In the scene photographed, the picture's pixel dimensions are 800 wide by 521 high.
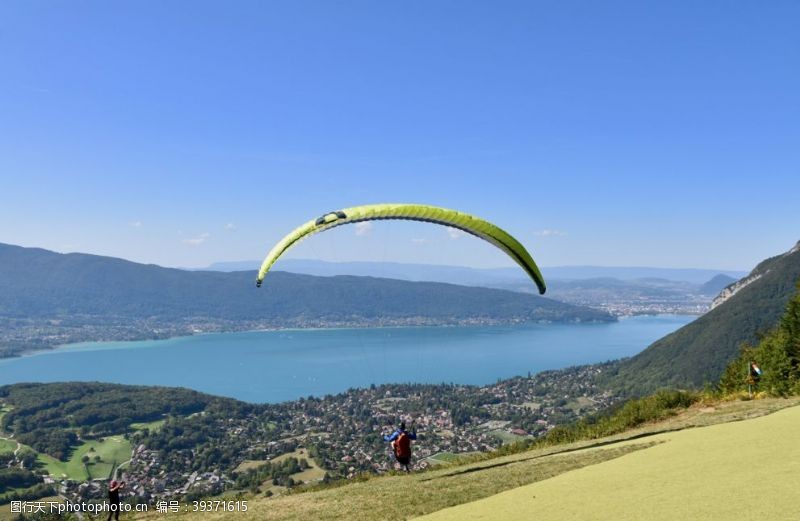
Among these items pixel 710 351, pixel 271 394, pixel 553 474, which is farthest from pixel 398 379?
pixel 553 474

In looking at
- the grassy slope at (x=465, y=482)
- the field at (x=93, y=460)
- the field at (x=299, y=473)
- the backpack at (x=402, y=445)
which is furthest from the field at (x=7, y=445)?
the backpack at (x=402, y=445)

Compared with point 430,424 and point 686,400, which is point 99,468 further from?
point 686,400

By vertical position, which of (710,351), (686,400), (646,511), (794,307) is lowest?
(710,351)

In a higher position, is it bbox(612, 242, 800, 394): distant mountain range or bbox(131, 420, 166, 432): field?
bbox(612, 242, 800, 394): distant mountain range

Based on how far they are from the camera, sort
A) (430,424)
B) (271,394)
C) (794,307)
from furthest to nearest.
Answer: (271,394) → (430,424) → (794,307)

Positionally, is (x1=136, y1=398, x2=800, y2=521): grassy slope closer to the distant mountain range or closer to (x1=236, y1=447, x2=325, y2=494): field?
(x1=236, y1=447, x2=325, y2=494): field

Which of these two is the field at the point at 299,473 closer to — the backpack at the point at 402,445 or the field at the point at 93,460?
the field at the point at 93,460

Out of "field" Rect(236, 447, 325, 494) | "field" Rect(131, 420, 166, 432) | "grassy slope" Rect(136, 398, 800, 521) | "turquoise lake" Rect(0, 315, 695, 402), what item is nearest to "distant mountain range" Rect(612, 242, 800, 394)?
"turquoise lake" Rect(0, 315, 695, 402)
